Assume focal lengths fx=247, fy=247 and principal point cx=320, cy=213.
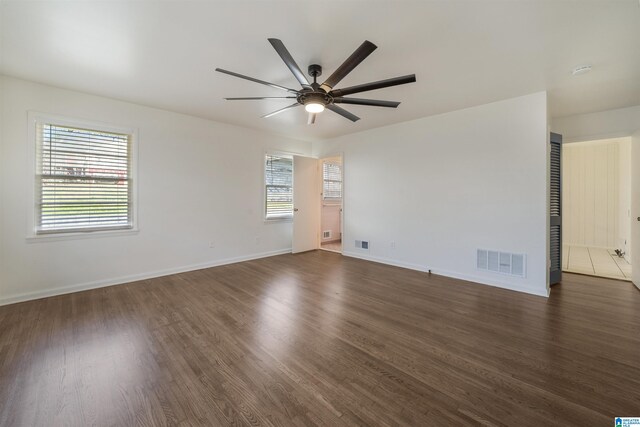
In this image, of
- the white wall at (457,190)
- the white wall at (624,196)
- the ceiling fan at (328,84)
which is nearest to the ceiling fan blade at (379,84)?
the ceiling fan at (328,84)

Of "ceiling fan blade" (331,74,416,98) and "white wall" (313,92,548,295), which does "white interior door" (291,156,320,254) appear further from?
"ceiling fan blade" (331,74,416,98)

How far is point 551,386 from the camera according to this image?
66.6 inches

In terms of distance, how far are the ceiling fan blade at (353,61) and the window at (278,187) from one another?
3.38 meters

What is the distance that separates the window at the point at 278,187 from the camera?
5.53 metres

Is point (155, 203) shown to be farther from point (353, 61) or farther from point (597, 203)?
point (597, 203)

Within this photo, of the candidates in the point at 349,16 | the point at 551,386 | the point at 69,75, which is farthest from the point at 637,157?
the point at 69,75

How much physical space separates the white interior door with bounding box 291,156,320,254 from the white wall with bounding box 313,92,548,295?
1012mm

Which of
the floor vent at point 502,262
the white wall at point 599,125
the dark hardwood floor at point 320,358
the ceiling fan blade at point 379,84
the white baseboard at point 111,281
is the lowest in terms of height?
the dark hardwood floor at point 320,358

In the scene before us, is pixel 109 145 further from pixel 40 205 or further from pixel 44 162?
pixel 40 205

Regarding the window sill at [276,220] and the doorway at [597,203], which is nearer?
the doorway at [597,203]

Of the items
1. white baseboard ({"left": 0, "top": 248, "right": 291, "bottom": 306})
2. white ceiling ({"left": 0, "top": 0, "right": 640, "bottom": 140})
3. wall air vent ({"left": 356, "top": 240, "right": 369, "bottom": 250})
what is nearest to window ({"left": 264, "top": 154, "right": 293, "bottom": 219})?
white baseboard ({"left": 0, "top": 248, "right": 291, "bottom": 306})

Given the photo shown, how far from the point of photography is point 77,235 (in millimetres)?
3379

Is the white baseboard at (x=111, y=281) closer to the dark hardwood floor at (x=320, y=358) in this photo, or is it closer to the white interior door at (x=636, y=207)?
the dark hardwood floor at (x=320, y=358)

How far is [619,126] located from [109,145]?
7.64m
